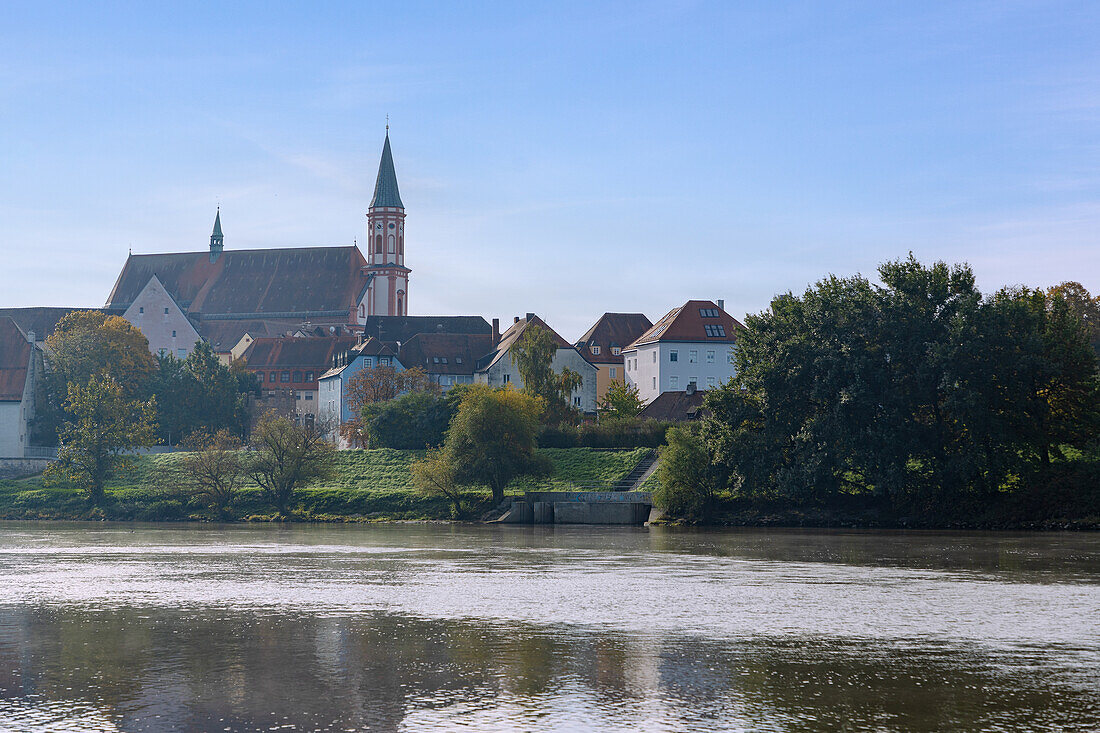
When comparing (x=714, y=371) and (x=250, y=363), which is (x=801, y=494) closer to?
(x=714, y=371)

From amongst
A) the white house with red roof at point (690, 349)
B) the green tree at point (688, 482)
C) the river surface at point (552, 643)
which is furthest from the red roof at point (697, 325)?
the river surface at point (552, 643)

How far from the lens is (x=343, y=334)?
598 ft

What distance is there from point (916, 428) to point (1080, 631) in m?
44.9

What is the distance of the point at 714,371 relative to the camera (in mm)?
133625

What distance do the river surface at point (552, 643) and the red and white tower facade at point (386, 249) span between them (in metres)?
146

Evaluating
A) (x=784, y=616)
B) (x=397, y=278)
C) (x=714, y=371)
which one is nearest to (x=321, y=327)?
(x=397, y=278)

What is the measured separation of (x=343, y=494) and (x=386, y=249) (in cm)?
10948

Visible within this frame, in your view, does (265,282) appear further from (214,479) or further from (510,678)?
(510,678)

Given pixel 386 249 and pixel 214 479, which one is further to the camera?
pixel 386 249

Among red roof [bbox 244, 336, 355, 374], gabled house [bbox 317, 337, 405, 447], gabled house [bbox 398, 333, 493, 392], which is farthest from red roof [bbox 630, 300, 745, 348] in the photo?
red roof [bbox 244, 336, 355, 374]

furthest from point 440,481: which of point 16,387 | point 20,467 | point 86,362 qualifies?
point 16,387

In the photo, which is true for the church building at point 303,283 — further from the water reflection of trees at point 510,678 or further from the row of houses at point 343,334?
the water reflection of trees at point 510,678

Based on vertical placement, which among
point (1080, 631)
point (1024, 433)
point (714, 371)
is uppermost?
→ point (714, 371)

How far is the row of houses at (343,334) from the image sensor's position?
131m
